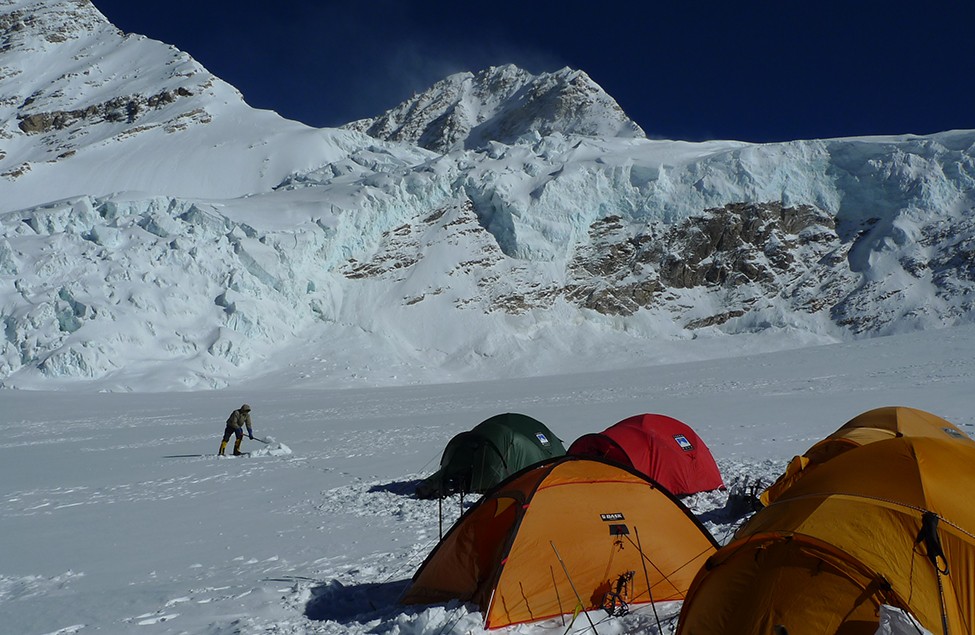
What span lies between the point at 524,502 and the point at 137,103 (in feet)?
396

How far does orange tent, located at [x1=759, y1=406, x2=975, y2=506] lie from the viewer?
23.0 feet

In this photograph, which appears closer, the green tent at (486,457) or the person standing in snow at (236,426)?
the green tent at (486,457)

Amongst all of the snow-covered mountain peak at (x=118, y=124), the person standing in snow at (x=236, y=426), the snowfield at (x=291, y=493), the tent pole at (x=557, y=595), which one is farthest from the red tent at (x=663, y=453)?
the snow-covered mountain peak at (x=118, y=124)

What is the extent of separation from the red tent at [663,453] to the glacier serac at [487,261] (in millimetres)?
33389

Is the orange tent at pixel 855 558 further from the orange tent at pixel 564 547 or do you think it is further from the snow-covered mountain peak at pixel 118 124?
the snow-covered mountain peak at pixel 118 124

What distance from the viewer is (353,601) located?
19.2 feet

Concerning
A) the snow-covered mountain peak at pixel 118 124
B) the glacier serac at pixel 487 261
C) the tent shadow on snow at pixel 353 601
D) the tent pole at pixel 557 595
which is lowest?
the tent shadow on snow at pixel 353 601

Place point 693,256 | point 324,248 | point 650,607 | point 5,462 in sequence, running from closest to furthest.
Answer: point 650,607 → point 5,462 → point 324,248 → point 693,256

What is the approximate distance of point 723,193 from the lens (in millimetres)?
58969

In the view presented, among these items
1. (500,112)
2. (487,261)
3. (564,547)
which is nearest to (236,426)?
(564,547)

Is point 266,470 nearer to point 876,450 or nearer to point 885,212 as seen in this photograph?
point 876,450

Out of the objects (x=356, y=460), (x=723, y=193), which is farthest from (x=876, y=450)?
(x=723, y=193)

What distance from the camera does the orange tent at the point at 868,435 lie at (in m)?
7.01

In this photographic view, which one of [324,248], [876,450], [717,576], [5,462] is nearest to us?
[717,576]
